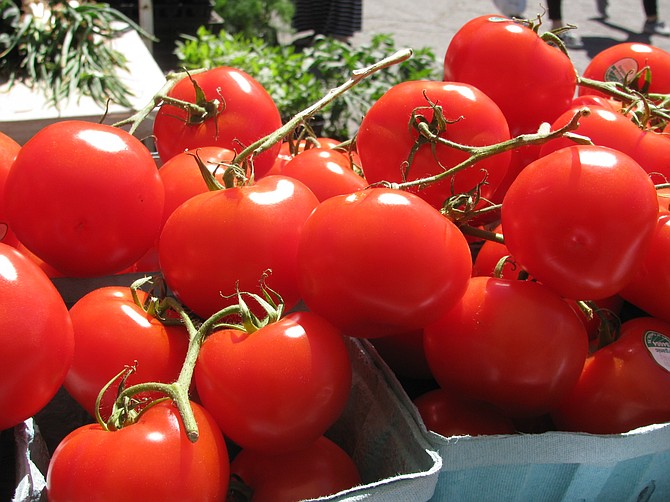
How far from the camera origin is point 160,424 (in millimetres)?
732

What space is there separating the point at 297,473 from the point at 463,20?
18.8ft

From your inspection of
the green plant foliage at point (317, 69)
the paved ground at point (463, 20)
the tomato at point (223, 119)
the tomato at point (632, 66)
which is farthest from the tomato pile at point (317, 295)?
the paved ground at point (463, 20)

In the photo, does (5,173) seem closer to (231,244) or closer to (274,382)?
(231,244)

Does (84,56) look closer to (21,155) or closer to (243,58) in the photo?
(243,58)

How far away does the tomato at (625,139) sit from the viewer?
1.09 m

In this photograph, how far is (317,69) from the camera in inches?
134

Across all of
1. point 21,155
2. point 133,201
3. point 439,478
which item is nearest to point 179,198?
point 133,201

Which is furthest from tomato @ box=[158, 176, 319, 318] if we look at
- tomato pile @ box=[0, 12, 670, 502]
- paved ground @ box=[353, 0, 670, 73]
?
paved ground @ box=[353, 0, 670, 73]

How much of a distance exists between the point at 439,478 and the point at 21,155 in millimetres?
671

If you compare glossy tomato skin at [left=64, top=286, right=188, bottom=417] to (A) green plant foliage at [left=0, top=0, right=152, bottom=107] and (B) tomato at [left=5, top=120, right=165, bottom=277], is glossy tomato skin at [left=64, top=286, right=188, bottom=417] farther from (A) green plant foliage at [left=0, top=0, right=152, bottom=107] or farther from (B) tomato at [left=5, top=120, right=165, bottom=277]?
(A) green plant foliage at [left=0, top=0, right=152, bottom=107]

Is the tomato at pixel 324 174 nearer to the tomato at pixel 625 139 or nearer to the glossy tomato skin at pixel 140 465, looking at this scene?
the tomato at pixel 625 139

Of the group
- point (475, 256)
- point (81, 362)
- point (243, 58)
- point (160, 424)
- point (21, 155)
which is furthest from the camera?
point (243, 58)

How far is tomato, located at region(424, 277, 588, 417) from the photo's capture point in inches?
33.9

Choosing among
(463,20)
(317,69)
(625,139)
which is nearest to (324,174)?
(625,139)
